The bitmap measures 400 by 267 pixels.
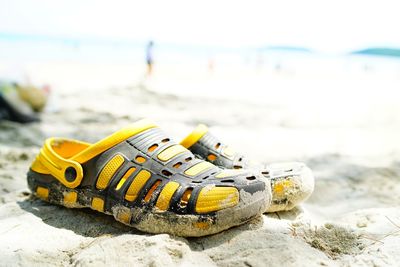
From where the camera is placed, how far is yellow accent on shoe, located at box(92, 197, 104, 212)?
5.31 ft

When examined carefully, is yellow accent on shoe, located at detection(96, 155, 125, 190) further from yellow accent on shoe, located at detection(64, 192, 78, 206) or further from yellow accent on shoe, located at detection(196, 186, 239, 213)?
yellow accent on shoe, located at detection(196, 186, 239, 213)

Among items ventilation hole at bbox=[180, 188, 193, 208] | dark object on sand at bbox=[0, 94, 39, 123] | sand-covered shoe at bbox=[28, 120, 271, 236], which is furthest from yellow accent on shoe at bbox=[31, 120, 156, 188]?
dark object on sand at bbox=[0, 94, 39, 123]

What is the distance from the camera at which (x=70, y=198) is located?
1712 mm

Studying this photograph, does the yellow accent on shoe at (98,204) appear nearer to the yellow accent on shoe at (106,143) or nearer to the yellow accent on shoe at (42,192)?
the yellow accent on shoe at (106,143)

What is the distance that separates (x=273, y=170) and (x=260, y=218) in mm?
333

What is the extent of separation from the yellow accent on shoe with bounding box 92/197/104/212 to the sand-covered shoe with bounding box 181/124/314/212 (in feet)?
1.64

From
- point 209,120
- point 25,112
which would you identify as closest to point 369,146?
point 209,120

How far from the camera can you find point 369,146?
3.55m

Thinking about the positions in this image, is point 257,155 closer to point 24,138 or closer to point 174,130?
point 174,130

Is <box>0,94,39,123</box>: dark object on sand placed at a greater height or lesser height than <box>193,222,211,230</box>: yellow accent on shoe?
lesser

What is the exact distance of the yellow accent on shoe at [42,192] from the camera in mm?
1813

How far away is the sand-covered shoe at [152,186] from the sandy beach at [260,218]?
7 cm

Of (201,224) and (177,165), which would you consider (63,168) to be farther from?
(201,224)

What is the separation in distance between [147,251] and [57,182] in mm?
658
